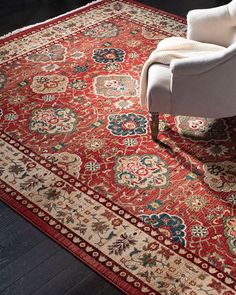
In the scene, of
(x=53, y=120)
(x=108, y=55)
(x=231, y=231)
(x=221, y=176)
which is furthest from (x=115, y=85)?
(x=231, y=231)

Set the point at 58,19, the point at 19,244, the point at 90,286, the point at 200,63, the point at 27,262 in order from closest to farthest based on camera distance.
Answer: the point at 90,286 < the point at 27,262 < the point at 19,244 < the point at 200,63 < the point at 58,19

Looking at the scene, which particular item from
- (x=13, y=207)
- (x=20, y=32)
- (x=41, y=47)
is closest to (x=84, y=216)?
(x=13, y=207)

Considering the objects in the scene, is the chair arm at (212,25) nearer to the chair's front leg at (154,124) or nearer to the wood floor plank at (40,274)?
the chair's front leg at (154,124)

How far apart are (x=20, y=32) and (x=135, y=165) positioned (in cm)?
214

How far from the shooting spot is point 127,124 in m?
3.64

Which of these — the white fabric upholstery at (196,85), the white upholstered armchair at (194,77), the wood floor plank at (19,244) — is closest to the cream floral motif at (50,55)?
the white upholstered armchair at (194,77)

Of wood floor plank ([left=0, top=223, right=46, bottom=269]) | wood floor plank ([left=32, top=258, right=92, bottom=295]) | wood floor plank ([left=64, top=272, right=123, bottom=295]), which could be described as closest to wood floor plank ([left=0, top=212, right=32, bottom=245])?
wood floor plank ([left=0, top=223, right=46, bottom=269])

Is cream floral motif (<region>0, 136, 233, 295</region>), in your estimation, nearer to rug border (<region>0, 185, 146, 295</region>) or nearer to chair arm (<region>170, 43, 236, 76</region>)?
rug border (<region>0, 185, 146, 295</region>)

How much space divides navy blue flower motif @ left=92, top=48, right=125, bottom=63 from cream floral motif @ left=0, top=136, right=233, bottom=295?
4.54ft

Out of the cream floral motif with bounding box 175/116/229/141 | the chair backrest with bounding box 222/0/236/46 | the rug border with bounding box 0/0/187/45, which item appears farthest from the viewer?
the rug border with bounding box 0/0/187/45

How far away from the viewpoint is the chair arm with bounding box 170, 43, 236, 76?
9.97ft

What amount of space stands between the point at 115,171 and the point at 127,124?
0.51 m

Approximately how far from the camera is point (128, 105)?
3832mm

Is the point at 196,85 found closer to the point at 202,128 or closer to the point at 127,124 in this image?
the point at 202,128
